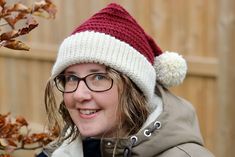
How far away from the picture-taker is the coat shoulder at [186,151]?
2.70 metres

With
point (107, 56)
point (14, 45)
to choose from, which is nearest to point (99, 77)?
point (107, 56)

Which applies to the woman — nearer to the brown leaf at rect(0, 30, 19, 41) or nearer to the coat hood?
the coat hood

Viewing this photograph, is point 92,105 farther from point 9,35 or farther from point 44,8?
point 44,8

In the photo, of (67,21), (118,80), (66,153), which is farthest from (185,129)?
(67,21)

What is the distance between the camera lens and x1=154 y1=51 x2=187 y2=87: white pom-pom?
2994 mm

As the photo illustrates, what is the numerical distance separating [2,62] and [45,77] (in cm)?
83

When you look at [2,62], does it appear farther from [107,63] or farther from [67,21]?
[107,63]

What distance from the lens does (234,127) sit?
539 cm

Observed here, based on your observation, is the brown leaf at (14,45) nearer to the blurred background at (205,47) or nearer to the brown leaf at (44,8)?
the brown leaf at (44,8)

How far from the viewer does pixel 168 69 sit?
2.98m

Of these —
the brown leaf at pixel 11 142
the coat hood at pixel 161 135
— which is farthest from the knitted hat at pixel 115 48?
the brown leaf at pixel 11 142

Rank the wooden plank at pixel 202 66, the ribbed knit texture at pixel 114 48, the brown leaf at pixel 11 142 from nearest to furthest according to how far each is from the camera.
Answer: the ribbed knit texture at pixel 114 48, the brown leaf at pixel 11 142, the wooden plank at pixel 202 66

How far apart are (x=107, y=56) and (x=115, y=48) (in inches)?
2.1

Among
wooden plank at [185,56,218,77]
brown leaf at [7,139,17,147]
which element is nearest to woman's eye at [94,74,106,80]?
brown leaf at [7,139,17,147]
